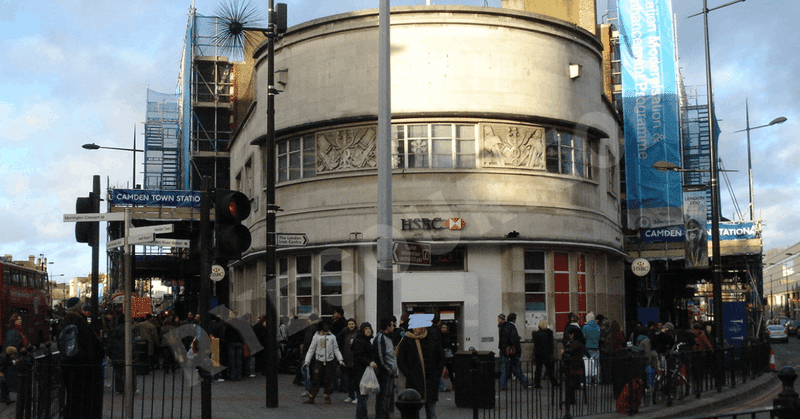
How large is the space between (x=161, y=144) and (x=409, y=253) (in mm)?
48566

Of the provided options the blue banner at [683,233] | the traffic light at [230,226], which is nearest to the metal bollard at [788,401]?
the traffic light at [230,226]

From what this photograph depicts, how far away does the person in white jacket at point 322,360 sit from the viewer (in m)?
16.2

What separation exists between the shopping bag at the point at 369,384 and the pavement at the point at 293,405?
1.74 metres

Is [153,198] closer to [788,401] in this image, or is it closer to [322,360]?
[322,360]

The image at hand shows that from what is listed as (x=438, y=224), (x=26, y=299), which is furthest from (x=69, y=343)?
(x=26, y=299)

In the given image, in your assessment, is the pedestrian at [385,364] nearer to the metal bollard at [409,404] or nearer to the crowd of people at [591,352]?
the crowd of people at [591,352]

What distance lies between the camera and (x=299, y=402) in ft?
53.9

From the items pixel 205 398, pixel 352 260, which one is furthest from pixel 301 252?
pixel 205 398

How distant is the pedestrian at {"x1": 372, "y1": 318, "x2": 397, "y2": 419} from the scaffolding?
46.1m

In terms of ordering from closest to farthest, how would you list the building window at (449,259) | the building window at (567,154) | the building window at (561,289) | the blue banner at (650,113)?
the building window at (449,259)
the building window at (561,289)
the building window at (567,154)
the blue banner at (650,113)

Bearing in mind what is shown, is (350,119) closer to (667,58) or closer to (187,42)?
(667,58)

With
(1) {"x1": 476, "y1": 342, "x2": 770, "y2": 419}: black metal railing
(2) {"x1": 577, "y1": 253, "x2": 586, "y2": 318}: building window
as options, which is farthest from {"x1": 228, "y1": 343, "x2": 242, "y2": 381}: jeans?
(2) {"x1": 577, "y1": 253, "x2": 586, "y2": 318}: building window

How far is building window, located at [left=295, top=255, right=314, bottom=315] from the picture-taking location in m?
24.8

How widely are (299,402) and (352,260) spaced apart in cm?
800
